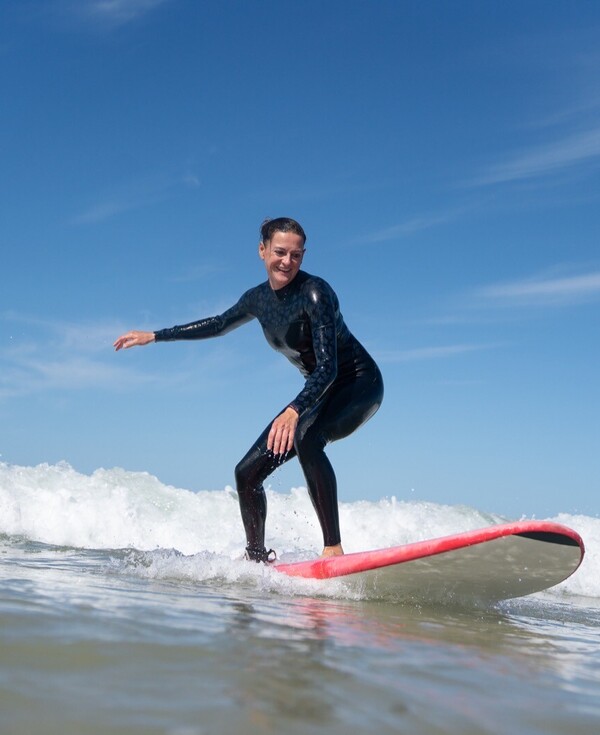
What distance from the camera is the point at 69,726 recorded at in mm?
1360

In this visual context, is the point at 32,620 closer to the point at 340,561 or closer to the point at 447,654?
the point at 447,654

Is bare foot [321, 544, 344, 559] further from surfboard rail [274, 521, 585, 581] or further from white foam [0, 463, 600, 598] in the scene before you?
white foam [0, 463, 600, 598]

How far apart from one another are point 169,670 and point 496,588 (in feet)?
9.84

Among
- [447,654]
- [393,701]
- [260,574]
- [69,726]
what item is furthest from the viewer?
[260,574]

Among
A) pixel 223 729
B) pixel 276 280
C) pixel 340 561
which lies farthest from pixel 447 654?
pixel 276 280

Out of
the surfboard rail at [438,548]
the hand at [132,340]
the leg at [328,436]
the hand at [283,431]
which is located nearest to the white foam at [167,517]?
the hand at [132,340]

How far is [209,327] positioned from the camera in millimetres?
5621

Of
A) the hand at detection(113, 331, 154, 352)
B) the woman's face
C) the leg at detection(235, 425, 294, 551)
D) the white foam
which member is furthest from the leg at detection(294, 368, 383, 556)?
the white foam

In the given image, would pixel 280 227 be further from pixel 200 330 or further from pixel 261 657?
pixel 261 657

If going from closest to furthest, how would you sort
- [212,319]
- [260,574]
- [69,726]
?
[69,726]
[260,574]
[212,319]

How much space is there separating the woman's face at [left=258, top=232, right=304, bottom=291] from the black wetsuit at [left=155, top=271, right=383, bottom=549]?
3.2 inches

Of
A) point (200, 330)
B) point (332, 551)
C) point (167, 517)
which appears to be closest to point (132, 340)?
point (200, 330)

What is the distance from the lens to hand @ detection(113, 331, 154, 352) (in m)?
5.69

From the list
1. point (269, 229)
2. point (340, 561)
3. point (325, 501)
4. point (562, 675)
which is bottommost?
point (562, 675)
